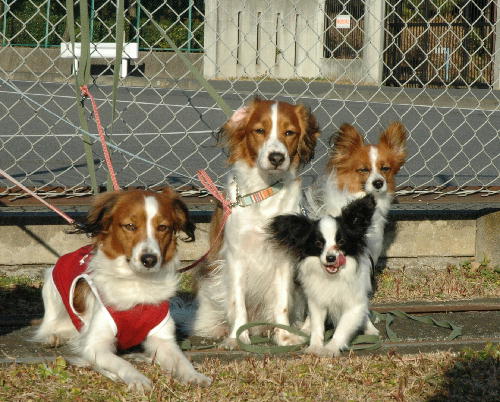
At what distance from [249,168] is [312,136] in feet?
1.27

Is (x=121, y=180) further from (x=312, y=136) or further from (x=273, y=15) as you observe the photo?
(x=312, y=136)

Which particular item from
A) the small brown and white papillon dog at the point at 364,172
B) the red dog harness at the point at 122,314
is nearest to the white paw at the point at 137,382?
the red dog harness at the point at 122,314

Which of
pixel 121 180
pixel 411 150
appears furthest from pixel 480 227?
pixel 411 150

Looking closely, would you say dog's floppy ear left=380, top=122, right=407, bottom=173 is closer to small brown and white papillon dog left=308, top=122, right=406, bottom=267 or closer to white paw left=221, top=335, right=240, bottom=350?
small brown and white papillon dog left=308, top=122, right=406, bottom=267

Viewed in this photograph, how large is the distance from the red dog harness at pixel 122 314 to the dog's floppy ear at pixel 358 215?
1012 millimetres

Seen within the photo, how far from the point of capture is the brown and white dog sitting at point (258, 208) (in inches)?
191

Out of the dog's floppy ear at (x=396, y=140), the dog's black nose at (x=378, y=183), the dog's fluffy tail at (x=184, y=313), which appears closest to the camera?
the dog's fluffy tail at (x=184, y=313)

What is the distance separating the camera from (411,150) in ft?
36.8

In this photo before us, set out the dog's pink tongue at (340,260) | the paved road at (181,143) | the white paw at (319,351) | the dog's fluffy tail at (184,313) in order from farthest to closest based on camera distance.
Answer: the paved road at (181,143), the dog's fluffy tail at (184,313), the dog's pink tongue at (340,260), the white paw at (319,351)

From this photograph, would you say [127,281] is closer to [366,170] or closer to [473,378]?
[473,378]

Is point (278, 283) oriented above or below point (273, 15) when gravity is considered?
below

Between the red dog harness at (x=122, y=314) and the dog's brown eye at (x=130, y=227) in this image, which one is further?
the red dog harness at (x=122, y=314)

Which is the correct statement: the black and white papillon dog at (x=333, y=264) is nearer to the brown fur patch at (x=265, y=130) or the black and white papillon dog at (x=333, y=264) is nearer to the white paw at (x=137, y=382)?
the brown fur patch at (x=265, y=130)

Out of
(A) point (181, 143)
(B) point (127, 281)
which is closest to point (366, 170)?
(B) point (127, 281)
